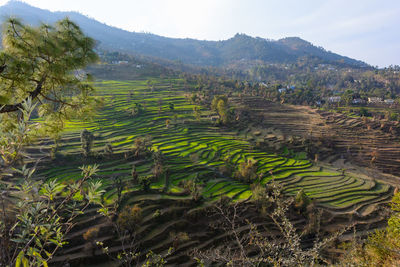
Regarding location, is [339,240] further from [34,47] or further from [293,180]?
[34,47]

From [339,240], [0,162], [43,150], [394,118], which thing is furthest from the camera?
[394,118]

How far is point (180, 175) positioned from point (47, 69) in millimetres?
18516

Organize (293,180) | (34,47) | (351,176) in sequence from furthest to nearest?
(351,176), (293,180), (34,47)

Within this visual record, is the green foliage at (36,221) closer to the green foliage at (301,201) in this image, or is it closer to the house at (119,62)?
the green foliage at (301,201)

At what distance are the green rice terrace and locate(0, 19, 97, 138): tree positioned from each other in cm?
283

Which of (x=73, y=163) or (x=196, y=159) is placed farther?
(x=196, y=159)

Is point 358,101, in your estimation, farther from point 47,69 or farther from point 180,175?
point 47,69

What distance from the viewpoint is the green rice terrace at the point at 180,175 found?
46.6 feet

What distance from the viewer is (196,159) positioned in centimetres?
2509

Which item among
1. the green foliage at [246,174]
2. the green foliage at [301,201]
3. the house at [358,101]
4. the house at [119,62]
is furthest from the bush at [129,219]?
the house at [119,62]

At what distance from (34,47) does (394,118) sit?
59.5 m

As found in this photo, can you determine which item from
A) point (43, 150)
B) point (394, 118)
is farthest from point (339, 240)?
point (394, 118)

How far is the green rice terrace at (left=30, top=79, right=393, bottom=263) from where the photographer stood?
14.2m

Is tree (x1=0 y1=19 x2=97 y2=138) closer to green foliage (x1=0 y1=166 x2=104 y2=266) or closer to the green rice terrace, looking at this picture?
green foliage (x1=0 y1=166 x2=104 y2=266)
